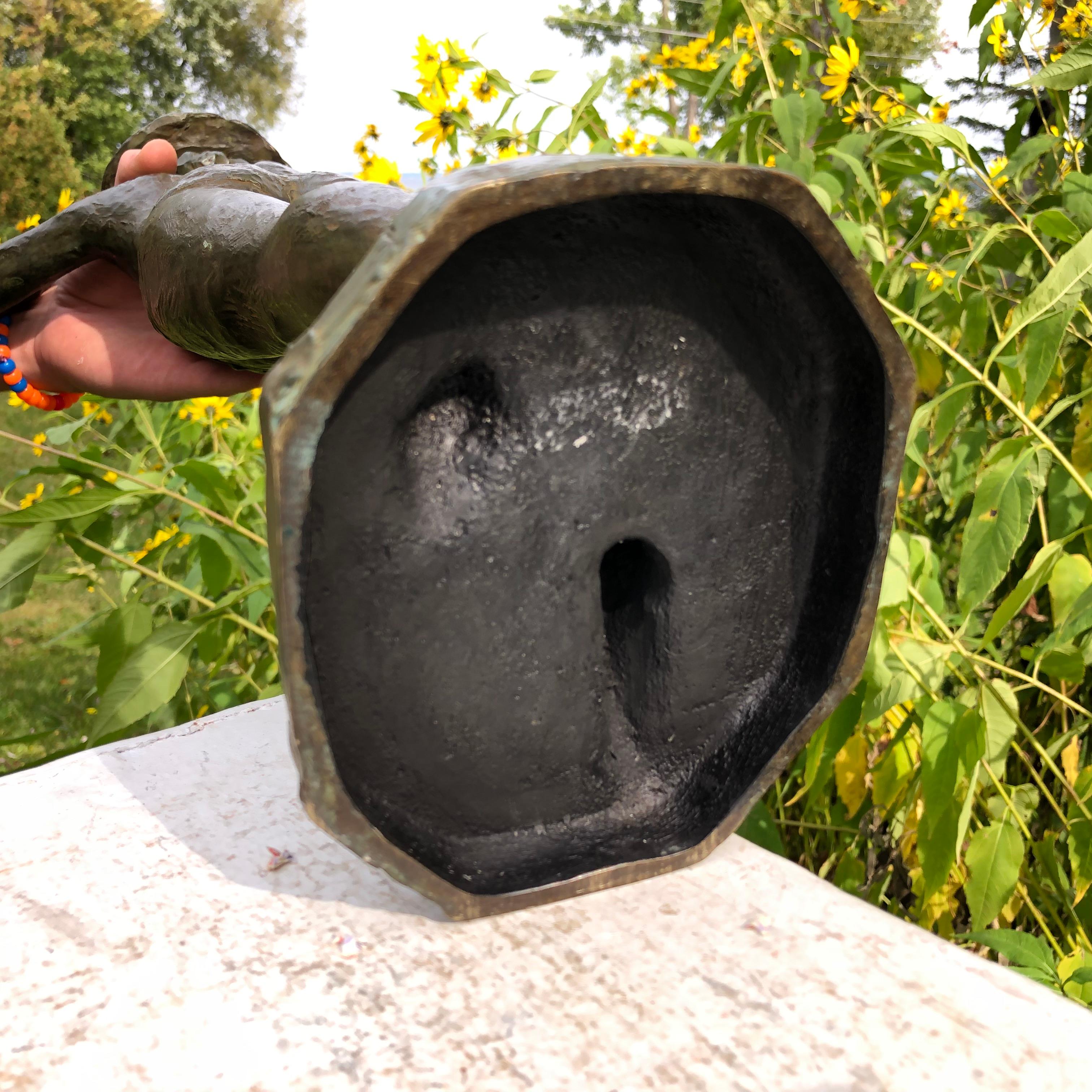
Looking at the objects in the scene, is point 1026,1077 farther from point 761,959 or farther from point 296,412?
point 296,412

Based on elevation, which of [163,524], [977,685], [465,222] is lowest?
[163,524]

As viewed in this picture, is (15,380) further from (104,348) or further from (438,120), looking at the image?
(438,120)

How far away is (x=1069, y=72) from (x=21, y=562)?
1.60m

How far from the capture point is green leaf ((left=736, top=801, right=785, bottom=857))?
1397mm

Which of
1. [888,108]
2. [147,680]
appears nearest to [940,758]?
[147,680]

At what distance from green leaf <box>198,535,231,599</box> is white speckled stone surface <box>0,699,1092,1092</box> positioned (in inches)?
27.7

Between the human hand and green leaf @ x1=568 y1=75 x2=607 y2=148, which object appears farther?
green leaf @ x1=568 y1=75 x2=607 y2=148

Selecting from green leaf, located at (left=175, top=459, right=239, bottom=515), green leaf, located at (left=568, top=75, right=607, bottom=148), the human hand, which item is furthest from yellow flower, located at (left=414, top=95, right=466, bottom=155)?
green leaf, located at (left=175, top=459, right=239, bottom=515)

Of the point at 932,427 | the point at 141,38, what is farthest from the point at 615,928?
the point at 141,38

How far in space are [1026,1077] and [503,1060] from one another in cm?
37

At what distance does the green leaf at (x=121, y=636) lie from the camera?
1.59 meters

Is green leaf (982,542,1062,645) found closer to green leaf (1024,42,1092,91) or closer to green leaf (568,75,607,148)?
green leaf (1024,42,1092,91)

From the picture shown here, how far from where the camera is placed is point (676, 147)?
1478mm

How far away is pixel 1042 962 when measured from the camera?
1041mm
